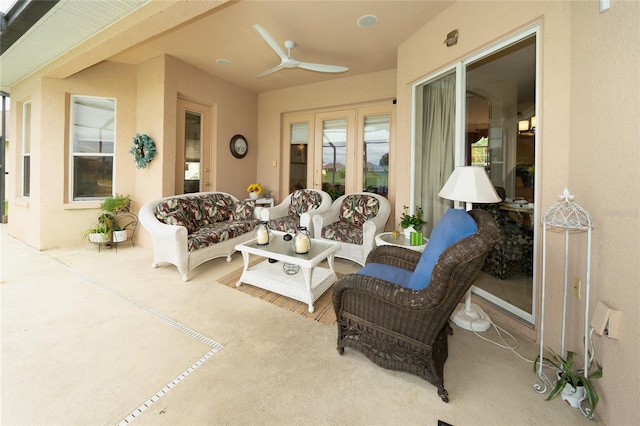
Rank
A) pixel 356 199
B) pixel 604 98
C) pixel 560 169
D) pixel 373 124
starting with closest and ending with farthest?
pixel 604 98 < pixel 560 169 < pixel 356 199 < pixel 373 124

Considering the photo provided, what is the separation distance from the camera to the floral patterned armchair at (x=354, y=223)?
339 cm

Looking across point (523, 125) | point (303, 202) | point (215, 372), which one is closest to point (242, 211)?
point (303, 202)

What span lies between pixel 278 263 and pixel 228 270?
0.70 metres

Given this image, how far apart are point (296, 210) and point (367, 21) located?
2786 millimetres

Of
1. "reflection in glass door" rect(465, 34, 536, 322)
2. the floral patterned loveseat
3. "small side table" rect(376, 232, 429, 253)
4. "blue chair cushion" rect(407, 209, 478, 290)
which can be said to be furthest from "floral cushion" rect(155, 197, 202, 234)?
"reflection in glass door" rect(465, 34, 536, 322)

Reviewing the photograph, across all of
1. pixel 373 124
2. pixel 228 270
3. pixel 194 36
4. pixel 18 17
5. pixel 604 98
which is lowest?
pixel 228 270

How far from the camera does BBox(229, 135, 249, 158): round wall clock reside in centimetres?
517

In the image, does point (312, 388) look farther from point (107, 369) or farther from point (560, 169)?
point (560, 169)

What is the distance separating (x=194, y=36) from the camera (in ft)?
11.3

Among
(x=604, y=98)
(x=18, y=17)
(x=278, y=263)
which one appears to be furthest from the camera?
(x=278, y=263)

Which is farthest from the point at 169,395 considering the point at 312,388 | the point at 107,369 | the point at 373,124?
the point at 373,124

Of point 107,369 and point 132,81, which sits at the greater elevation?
point 132,81

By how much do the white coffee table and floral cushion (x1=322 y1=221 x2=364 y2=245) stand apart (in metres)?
0.65

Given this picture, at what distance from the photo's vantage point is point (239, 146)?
534 centimetres
